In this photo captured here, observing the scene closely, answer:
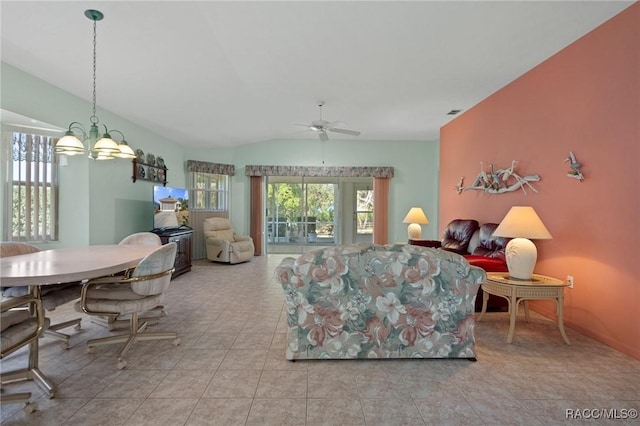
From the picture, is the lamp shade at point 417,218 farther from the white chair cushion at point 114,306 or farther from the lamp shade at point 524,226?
the white chair cushion at point 114,306

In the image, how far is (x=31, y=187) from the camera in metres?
3.87

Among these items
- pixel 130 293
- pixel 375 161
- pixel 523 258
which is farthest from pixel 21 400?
pixel 375 161

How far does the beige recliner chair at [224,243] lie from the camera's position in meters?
6.32

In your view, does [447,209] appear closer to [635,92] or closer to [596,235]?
[596,235]

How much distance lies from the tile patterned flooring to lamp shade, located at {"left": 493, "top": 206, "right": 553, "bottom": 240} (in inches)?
36.2

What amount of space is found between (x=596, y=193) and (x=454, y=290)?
179 centimetres

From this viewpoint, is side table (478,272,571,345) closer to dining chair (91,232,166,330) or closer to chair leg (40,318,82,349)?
dining chair (91,232,166,330)

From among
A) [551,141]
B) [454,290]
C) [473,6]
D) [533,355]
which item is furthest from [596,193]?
[473,6]

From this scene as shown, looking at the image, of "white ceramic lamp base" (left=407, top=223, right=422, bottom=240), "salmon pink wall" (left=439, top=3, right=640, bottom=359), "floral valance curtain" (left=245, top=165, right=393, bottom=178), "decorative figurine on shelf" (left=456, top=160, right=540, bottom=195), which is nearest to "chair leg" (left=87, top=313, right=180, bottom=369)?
"salmon pink wall" (left=439, top=3, right=640, bottom=359)

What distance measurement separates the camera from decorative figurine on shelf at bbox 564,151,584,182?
2984 millimetres

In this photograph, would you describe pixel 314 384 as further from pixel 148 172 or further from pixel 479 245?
pixel 148 172

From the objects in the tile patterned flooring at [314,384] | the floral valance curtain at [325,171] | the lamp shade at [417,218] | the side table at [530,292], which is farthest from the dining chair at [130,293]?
the floral valance curtain at [325,171]

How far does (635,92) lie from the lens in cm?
249

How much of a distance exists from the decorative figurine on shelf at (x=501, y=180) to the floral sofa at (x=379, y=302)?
2.12 m
